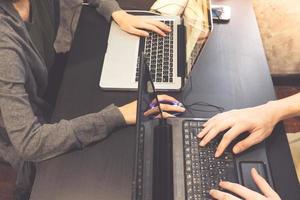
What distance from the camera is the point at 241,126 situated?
1052 mm

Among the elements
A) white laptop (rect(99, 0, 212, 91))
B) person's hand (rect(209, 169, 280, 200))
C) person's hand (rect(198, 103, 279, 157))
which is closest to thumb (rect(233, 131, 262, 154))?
person's hand (rect(198, 103, 279, 157))

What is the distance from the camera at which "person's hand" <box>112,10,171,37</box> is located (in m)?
1.33

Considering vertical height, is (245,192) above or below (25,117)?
below

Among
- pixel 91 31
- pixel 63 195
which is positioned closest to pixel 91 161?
pixel 63 195

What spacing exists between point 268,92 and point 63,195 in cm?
71

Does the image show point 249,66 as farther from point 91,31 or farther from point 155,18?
point 91,31

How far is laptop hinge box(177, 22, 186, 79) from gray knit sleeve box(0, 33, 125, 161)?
285 millimetres

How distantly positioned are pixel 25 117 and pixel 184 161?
458mm

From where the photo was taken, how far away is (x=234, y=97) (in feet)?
3.84

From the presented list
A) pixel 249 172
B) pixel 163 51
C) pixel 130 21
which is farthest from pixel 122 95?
pixel 249 172

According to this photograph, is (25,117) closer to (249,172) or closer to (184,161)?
(184,161)

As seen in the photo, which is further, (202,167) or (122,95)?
(122,95)

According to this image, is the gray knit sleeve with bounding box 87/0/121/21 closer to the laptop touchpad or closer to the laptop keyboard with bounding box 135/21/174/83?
the laptop keyboard with bounding box 135/21/174/83

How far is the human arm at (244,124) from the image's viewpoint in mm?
1033
